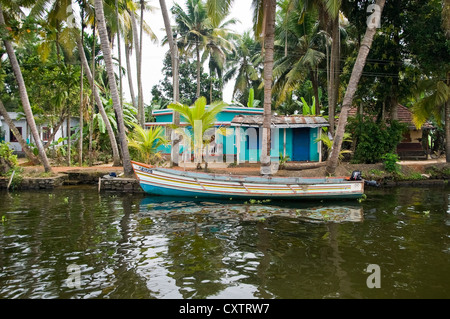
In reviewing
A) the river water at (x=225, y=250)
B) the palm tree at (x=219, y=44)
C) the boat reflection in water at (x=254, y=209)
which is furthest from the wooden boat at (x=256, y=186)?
the palm tree at (x=219, y=44)

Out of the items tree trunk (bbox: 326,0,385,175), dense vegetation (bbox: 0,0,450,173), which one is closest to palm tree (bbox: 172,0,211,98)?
dense vegetation (bbox: 0,0,450,173)

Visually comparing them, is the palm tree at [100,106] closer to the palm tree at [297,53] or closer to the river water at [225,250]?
the river water at [225,250]

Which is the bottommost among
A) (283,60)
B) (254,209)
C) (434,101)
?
(254,209)

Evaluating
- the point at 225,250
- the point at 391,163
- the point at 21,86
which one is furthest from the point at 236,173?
the point at 21,86

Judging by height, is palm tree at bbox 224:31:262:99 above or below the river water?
above

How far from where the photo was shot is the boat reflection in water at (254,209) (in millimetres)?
10898

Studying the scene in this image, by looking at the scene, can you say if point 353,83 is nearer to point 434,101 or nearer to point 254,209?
point 254,209

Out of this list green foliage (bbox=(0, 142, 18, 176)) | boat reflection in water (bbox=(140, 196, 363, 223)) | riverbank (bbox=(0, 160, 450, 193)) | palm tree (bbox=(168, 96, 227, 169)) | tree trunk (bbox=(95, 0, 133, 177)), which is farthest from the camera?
green foliage (bbox=(0, 142, 18, 176))

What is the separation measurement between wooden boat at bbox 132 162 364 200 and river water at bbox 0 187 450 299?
0.60 m

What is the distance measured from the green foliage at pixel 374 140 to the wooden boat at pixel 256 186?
6.81m

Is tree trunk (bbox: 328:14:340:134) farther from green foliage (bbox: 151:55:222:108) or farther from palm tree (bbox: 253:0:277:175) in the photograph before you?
green foliage (bbox: 151:55:222:108)

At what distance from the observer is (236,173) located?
16766 mm

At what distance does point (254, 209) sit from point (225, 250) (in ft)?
14.6

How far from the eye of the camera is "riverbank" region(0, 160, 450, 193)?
16531mm
